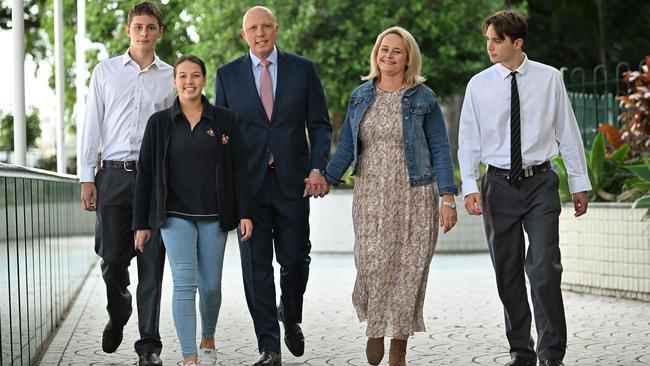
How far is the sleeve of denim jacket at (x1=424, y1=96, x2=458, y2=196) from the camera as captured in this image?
7.65 m

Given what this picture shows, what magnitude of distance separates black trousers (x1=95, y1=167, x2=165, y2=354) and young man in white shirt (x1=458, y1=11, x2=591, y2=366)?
5.92 feet

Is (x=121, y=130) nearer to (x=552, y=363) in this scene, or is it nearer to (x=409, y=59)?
(x=409, y=59)

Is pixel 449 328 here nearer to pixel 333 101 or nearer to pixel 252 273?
pixel 252 273

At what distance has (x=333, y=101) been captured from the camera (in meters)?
26.3

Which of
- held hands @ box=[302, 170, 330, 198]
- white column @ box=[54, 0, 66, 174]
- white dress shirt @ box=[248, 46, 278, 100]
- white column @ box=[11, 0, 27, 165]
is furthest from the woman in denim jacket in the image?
white column @ box=[54, 0, 66, 174]

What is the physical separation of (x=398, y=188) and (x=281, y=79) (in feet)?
3.51

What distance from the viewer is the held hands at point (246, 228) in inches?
299

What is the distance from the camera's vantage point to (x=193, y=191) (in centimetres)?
754

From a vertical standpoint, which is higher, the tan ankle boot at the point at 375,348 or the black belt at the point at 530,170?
the black belt at the point at 530,170

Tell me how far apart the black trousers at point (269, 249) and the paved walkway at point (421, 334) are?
373 mm

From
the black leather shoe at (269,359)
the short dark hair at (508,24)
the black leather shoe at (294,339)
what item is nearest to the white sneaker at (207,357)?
the black leather shoe at (269,359)

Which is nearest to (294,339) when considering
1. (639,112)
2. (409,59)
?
(409,59)

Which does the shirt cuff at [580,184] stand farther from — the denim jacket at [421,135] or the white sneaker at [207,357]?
the white sneaker at [207,357]

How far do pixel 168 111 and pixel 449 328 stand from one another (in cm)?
338
